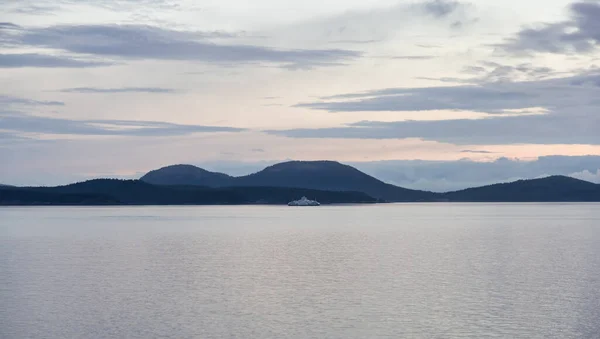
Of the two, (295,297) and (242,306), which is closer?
(242,306)

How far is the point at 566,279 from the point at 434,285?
1219cm

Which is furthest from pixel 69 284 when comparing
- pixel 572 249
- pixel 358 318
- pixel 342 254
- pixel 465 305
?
pixel 572 249

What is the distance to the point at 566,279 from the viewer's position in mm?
64500

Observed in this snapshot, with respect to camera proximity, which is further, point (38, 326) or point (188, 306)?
point (188, 306)

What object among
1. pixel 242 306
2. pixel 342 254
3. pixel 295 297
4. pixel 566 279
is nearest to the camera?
pixel 242 306

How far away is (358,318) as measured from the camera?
46094 millimetres

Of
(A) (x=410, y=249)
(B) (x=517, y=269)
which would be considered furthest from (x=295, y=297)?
(A) (x=410, y=249)

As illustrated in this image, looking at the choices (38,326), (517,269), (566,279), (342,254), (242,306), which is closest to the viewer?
(38,326)

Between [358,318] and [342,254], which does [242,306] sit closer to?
[358,318]

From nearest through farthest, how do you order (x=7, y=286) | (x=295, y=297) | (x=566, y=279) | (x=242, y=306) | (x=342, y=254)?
(x=242, y=306) → (x=295, y=297) → (x=7, y=286) → (x=566, y=279) → (x=342, y=254)

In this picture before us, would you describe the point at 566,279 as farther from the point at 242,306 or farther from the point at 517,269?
the point at 242,306

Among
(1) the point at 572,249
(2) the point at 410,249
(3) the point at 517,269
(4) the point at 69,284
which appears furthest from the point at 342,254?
(4) the point at 69,284

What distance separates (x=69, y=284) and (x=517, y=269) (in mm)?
40046

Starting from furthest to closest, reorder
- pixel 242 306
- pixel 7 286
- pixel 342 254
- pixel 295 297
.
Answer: pixel 342 254 < pixel 7 286 < pixel 295 297 < pixel 242 306
